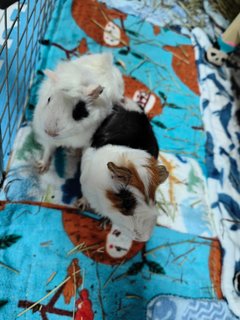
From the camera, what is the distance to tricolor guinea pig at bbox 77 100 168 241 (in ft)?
4.04

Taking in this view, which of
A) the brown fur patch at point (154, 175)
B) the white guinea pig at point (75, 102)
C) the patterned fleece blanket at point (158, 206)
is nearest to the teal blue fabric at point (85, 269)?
the patterned fleece blanket at point (158, 206)

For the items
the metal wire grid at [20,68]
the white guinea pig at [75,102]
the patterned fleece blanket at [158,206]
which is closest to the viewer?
the white guinea pig at [75,102]

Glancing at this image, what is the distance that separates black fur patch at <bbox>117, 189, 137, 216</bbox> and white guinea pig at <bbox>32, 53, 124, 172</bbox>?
1.14 ft

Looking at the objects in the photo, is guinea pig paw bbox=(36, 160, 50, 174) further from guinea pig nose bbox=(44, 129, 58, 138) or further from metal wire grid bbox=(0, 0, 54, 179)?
guinea pig nose bbox=(44, 129, 58, 138)

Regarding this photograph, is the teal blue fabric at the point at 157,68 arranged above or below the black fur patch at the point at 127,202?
below

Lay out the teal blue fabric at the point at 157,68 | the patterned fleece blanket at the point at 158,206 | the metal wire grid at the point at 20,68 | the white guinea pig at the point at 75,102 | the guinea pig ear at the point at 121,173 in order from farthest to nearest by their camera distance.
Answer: the teal blue fabric at the point at 157,68 < the metal wire grid at the point at 20,68 < the patterned fleece blanket at the point at 158,206 < the white guinea pig at the point at 75,102 < the guinea pig ear at the point at 121,173

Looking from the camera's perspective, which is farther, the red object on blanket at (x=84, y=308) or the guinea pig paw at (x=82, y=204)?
the guinea pig paw at (x=82, y=204)

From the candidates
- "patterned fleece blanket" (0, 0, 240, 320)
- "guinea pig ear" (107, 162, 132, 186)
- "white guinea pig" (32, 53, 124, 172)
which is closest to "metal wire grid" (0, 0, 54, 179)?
"patterned fleece blanket" (0, 0, 240, 320)

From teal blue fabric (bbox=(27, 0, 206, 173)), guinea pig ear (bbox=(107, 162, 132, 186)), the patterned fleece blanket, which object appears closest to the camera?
guinea pig ear (bbox=(107, 162, 132, 186))

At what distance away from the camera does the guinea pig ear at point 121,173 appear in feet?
3.87

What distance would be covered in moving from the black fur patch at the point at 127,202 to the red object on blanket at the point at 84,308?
0.43m

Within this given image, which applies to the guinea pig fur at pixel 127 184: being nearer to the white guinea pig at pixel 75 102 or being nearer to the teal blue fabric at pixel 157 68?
the white guinea pig at pixel 75 102

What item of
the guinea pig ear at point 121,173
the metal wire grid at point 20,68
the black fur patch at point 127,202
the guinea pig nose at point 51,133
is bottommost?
the metal wire grid at point 20,68

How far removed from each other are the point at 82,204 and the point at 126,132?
0.41m
